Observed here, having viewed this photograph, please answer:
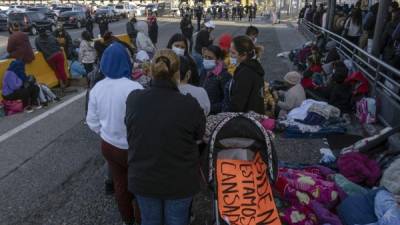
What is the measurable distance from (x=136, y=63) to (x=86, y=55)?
1884 mm

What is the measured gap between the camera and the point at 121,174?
3.67 m

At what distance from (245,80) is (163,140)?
67.1 inches

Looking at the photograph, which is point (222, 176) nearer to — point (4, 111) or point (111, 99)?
point (111, 99)

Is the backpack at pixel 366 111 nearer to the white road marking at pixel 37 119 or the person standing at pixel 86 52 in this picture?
the white road marking at pixel 37 119

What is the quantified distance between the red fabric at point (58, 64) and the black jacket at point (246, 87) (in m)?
7.45

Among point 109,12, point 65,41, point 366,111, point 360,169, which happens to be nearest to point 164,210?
point 360,169

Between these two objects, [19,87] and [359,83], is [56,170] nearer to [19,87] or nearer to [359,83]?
[19,87]

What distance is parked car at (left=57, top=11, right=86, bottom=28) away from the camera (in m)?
32.0

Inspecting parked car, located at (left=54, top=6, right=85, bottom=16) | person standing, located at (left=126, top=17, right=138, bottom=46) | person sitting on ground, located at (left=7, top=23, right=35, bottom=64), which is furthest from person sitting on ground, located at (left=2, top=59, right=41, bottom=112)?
parked car, located at (left=54, top=6, right=85, bottom=16)

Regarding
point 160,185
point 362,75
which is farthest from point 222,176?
point 362,75

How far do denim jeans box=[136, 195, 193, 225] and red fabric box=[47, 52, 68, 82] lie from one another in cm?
834

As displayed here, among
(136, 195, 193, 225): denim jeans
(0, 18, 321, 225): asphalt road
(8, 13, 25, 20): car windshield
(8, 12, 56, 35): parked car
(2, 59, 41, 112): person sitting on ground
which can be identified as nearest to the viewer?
(136, 195, 193, 225): denim jeans

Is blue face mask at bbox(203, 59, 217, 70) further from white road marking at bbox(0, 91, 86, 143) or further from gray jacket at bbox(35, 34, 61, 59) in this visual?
gray jacket at bbox(35, 34, 61, 59)

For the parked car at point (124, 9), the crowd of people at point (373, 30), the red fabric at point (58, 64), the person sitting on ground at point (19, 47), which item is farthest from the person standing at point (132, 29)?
the parked car at point (124, 9)
